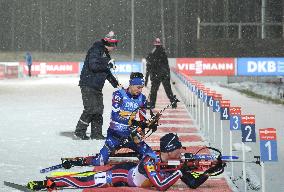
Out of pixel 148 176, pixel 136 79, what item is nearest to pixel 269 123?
pixel 136 79

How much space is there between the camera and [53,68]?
49125 millimetres

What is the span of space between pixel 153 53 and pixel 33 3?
4440 centimetres

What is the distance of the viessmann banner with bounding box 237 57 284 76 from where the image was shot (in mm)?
43438

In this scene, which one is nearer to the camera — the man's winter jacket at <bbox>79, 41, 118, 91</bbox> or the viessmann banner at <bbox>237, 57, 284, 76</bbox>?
the man's winter jacket at <bbox>79, 41, 118, 91</bbox>

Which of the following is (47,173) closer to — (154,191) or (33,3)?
(154,191)

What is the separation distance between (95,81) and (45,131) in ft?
7.73

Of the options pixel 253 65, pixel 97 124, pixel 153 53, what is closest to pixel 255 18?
pixel 253 65

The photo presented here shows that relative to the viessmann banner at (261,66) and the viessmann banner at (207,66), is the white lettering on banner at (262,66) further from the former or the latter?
the viessmann banner at (207,66)

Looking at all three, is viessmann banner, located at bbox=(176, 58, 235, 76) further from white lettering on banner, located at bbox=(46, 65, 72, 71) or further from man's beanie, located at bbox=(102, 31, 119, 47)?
man's beanie, located at bbox=(102, 31, 119, 47)

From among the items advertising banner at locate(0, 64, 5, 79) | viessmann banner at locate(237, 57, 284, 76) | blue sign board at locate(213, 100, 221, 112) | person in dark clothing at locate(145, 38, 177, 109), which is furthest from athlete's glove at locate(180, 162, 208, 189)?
advertising banner at locate(0, 64, 5, 79)

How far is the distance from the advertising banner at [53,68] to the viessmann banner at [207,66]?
8.22m

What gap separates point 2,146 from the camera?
40.9ft

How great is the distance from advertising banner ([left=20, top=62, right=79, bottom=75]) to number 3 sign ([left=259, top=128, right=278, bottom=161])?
42.2 meters

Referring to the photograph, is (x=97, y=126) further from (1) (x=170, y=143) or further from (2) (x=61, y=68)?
(2) (x=61, y=68)
